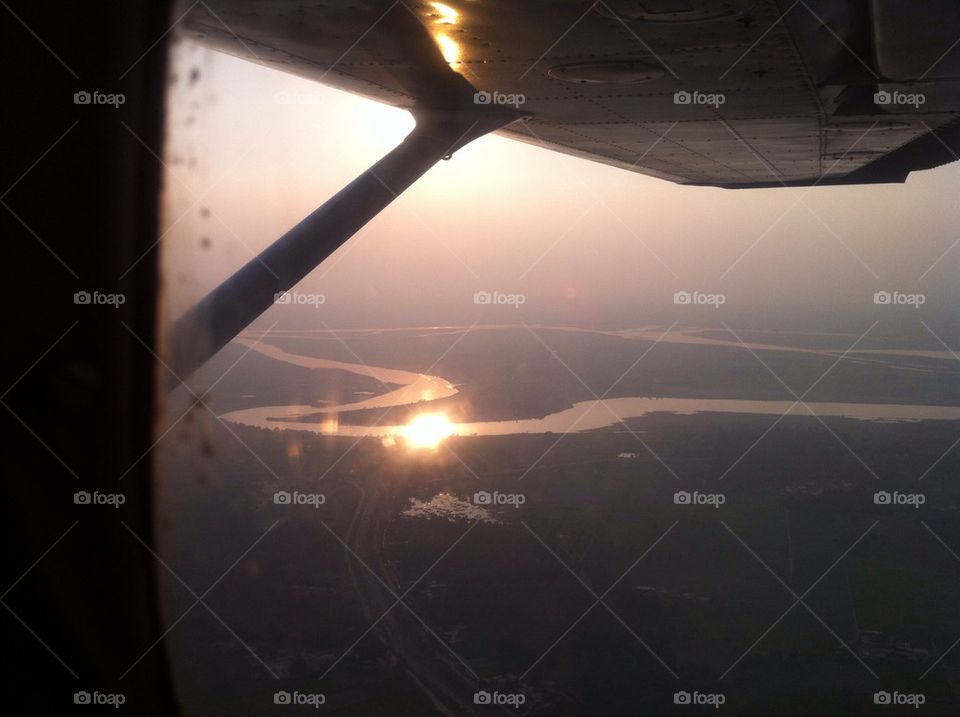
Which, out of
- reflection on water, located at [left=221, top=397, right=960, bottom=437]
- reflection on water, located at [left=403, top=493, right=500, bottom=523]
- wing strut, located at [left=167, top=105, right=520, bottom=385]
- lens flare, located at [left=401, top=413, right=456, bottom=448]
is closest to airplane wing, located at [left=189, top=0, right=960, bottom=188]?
wing strut, located at [left=167, top=105, right=520, bottom=385]

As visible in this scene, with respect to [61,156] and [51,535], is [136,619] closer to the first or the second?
[51,535]

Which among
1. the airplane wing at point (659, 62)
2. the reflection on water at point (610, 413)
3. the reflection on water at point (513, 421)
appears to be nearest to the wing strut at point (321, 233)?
the airplane wing at point (659, 62)

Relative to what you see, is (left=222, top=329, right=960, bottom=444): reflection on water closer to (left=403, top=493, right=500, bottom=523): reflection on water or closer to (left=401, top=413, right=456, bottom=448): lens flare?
(left=401, top=413, right=456, bottom=448): lens flare

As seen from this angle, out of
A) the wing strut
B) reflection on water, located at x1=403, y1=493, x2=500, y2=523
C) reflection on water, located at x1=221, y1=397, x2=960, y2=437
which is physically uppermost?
reflection on water, located at x1=221, y1=397, x2=960, y2=437

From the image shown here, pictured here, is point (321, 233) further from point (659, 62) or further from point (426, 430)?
point (426, 430)

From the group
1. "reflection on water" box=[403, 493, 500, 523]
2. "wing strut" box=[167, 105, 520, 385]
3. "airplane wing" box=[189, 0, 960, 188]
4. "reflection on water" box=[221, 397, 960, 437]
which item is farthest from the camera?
"reflection on water" box=[221, 397, 960, 437]
